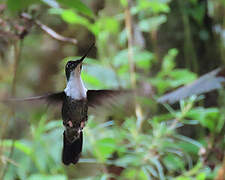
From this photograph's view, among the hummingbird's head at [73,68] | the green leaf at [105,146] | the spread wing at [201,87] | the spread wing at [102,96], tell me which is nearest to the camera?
the hummingbird's head at [73,68]

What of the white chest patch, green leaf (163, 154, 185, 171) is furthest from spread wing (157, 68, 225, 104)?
the white chest patch

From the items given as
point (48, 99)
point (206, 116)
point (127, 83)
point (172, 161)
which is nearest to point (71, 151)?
point (48, 99)

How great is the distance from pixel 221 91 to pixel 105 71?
2.81 feet

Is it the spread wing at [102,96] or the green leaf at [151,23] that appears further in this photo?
the green leaf at [151,23]

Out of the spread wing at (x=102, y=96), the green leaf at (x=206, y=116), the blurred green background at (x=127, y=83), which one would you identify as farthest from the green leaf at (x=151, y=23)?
the spread wing at (x=102, y=96)

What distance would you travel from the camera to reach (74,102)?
58 centimetres

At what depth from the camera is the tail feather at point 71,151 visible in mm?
613

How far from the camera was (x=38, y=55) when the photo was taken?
2973 mm

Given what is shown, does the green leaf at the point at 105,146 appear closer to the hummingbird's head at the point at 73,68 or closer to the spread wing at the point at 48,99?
the spread wing at the point at 48,99

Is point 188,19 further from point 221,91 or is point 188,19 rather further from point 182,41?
point 221,91

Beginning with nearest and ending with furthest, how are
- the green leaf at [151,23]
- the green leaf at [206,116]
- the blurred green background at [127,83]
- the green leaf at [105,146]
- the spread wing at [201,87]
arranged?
the spread wing at [201,87], the blurred green background at [127,83], the green leaf at [105,146], the green leaf at [206,116], the green leaf at [151,23]

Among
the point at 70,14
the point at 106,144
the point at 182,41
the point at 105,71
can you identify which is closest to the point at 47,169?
the point at 106,144

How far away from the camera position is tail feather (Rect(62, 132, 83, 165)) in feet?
2.01

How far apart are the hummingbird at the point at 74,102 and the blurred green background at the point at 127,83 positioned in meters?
0.04
